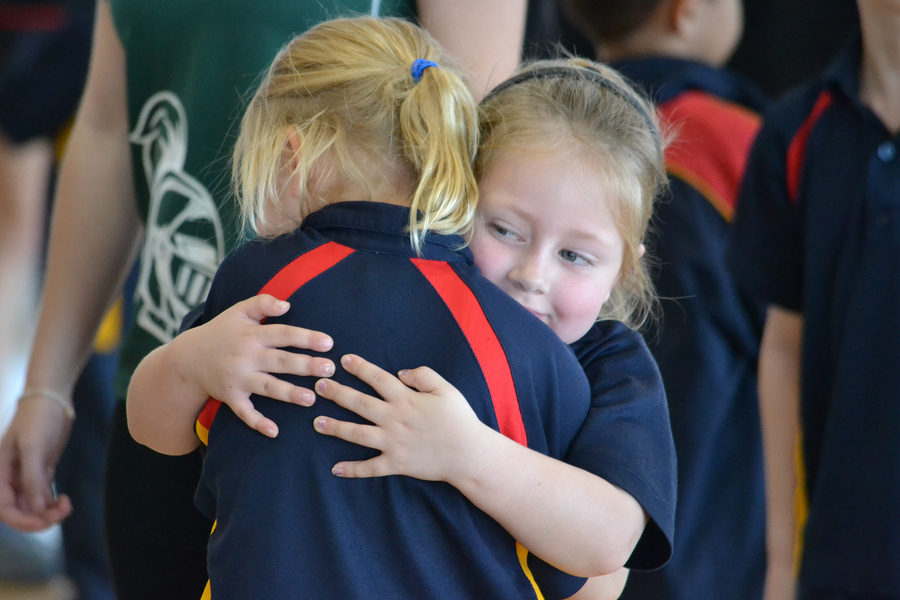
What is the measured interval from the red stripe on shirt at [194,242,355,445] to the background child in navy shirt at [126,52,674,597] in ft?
0.12

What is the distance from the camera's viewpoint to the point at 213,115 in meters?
1.15

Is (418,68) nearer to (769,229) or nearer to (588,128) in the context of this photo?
(588,128)

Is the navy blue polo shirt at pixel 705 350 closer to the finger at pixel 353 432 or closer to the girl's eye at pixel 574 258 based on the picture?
the girl's eye at pixel 574 258

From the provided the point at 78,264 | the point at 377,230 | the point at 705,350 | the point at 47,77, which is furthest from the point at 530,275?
the point at 47,77

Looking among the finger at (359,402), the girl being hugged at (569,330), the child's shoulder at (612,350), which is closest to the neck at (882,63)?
the girl being hugged at (569,330)

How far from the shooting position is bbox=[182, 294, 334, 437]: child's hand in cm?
81

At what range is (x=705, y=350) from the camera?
201 centimetres

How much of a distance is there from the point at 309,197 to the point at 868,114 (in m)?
1.12

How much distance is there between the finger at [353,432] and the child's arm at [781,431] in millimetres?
1194

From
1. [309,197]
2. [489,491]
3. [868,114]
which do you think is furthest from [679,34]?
[489,491]

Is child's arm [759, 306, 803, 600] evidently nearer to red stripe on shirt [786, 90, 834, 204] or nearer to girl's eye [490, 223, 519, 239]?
red stripe on shirt [786, 90, 834, 204]

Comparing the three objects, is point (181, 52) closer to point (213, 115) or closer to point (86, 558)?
point (213, 115)

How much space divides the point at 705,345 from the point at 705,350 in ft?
0.04

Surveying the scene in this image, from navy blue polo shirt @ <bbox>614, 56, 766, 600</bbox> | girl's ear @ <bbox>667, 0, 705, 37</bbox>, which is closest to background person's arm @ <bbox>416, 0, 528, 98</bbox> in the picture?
navy blue polo shirt @ <bbox>614, 56, 766, 600</bbox>
